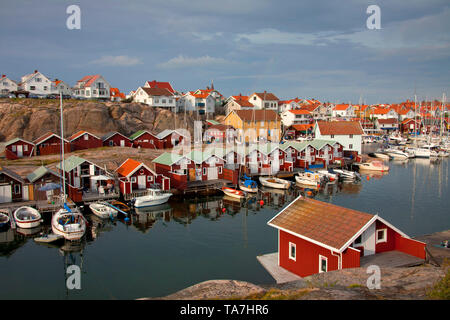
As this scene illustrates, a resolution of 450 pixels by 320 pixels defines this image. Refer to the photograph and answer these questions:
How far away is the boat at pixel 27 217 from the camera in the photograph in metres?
29.4

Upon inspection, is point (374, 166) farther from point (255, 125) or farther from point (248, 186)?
point (255, 125)

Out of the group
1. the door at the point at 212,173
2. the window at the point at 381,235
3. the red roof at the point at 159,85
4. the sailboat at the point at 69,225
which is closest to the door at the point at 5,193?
the sailboat at the point at 69,225

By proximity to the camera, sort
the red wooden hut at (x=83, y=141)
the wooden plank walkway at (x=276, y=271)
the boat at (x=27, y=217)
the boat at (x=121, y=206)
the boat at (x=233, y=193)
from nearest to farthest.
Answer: the wooden plank walkway at (x=276, y=271) < the boat at (x=27, y=217) < the boat at (x=121, y=206) < the boat at (x=233, y=193) < the red wooden hut at (x=83, y=141)

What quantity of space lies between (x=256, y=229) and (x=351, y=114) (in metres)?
95.1

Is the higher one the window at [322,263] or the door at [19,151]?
the door at [19,151]

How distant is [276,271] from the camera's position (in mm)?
19094

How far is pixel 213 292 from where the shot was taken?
10102 mm

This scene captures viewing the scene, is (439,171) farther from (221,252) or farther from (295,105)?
(295,105)

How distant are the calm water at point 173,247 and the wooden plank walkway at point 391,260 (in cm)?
610

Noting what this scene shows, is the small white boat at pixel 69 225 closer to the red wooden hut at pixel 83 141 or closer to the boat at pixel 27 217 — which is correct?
the boat at pixel 27 217

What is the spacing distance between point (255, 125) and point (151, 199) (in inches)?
1691

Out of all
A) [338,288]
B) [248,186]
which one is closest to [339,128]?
[248,186]

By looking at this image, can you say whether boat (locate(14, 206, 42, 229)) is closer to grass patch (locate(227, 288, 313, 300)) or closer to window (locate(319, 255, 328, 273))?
window (locate(319, 255, 328, 273))

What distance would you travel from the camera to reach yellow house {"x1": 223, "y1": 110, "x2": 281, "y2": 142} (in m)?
75.9
